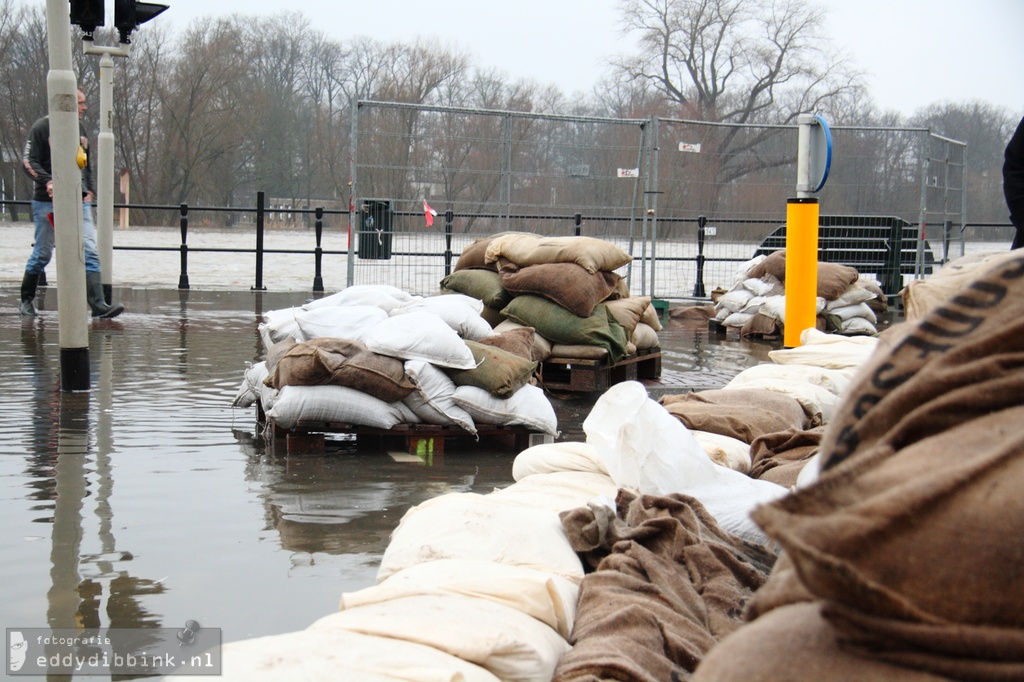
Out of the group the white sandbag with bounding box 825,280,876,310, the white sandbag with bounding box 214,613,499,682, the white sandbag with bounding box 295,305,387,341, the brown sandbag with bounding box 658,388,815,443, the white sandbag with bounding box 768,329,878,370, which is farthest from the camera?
the white sandbag with bounding box 825,280,876,310

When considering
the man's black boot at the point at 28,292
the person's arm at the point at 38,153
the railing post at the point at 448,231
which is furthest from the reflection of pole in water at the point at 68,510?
the railing post at the point at 448,231

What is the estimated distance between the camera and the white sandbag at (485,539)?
2564 mm

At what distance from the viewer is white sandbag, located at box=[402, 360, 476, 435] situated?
17.4 ft

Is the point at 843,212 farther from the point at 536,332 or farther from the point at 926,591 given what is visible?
the point at 926,591

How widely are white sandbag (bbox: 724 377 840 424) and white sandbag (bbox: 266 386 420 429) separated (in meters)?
1.72

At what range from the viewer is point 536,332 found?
7488mm

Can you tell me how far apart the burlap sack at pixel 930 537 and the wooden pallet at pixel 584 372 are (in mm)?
6335

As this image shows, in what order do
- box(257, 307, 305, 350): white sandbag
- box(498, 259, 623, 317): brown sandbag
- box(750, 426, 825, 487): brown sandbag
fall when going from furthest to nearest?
box(498, 259, 623, 317): brown sandbag, box(257, 307, 305, 350): white sandbag, box(750, 426, 825, 487): brown sandbag

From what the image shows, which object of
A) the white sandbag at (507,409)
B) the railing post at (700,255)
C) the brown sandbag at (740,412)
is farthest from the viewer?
the railing post at (700,255)

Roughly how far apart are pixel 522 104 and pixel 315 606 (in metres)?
22.0

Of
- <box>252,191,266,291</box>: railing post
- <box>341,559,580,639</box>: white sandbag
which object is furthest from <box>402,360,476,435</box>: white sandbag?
<box>252,191,266,291</box>: railing post

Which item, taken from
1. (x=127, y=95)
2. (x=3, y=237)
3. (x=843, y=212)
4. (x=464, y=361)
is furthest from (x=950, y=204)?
(x=127, y=95)

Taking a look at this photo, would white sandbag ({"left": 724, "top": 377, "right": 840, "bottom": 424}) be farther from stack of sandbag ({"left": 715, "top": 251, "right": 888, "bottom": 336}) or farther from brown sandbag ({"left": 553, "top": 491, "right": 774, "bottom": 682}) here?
stack of sandbag ({"left": 715, "top": 251, "right": 888, "bottom": 336})

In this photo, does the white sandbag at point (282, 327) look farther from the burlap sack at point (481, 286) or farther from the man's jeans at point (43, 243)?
the man's jeans at point (43, 243)
